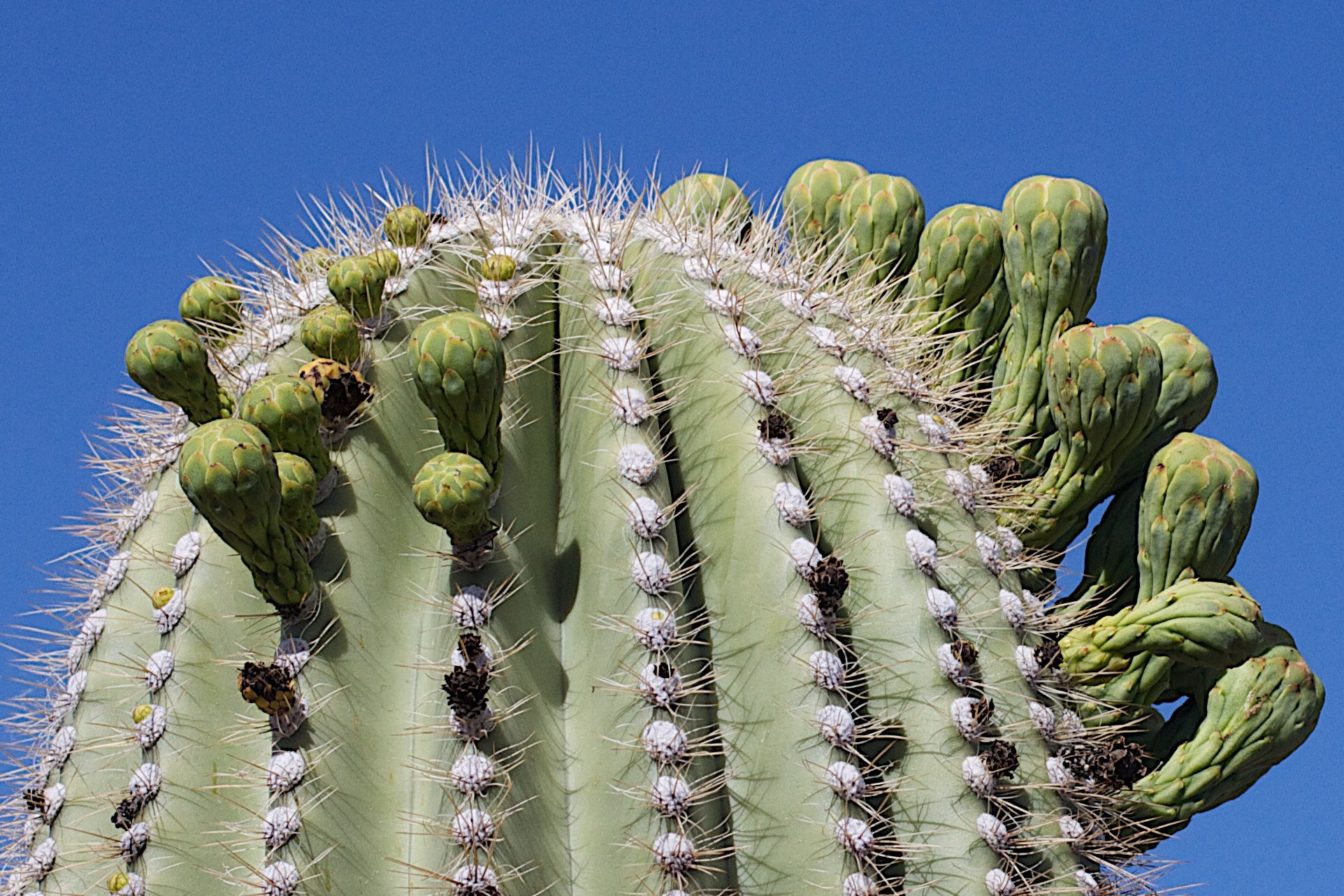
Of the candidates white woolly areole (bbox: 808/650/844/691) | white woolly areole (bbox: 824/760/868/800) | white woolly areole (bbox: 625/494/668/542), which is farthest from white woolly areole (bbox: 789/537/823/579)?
white woolly areole (bbox: 824/760/868/800)

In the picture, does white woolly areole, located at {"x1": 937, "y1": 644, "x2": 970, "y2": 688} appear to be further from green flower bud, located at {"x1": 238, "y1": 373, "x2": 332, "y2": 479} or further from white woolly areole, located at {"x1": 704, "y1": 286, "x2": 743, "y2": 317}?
green flower bud, located at {"x1": 238, "y1": 373, "x2": 332, "y2": 479}

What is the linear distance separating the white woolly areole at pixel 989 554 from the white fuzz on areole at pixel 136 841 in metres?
1.82

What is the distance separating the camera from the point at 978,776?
10.8ft

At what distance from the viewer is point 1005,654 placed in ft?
11.5

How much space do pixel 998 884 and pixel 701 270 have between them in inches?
59.4

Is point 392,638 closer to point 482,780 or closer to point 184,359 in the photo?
point 482,780

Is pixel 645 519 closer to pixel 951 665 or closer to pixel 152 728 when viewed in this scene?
pixel 951 665

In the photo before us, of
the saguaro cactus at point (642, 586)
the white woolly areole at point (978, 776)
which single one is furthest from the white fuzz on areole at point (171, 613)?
the white woolly areole at point (978, 776)

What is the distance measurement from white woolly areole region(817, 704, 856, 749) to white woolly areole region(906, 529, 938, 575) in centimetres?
41

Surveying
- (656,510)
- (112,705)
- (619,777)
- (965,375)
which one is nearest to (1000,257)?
(965,375)

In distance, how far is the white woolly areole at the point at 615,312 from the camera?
143 inches

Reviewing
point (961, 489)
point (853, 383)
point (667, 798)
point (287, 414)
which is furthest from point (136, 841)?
point (961, 489)

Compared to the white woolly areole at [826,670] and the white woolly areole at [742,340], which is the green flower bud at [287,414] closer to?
the white woolly areole at [742,340]

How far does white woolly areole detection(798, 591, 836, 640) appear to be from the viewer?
3.27 metres
